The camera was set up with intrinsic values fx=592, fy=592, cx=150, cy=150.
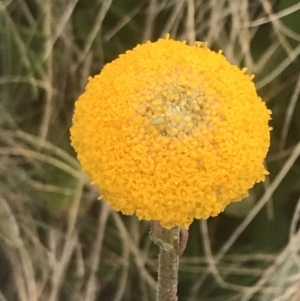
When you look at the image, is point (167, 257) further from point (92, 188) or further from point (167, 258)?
point (92, 188)

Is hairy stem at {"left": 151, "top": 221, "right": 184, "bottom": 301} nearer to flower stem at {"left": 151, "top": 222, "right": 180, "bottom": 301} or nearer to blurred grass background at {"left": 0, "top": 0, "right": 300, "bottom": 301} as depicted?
flower stem at {"left": 151, "top": 222, "right": 180, "bottom": 301}

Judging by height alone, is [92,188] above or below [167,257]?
above

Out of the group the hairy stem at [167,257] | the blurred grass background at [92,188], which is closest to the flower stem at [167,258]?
the hairy stem at [167,257]

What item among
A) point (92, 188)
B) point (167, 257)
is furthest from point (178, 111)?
point (92, 188)

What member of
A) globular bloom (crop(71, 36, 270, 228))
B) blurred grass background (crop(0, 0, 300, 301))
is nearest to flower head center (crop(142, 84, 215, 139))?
globular bloom (crop(71, 36, 270, 228))

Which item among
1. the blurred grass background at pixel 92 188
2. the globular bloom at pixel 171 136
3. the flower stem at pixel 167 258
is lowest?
the flower stem at pixel 167 258

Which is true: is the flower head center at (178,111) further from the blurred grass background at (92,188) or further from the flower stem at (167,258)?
the blurred grass background at (92,188)
